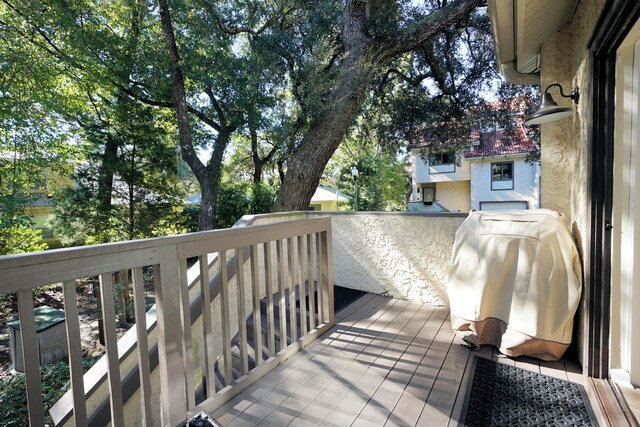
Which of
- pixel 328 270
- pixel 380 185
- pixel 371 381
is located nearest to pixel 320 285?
pixel 328 270

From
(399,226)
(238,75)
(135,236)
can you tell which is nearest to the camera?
(399,226)

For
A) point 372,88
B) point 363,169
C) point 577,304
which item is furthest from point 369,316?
point 363,169

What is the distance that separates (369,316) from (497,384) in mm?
1366

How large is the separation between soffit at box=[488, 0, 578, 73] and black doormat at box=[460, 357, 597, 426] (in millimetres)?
2413

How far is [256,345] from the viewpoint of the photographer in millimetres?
2096

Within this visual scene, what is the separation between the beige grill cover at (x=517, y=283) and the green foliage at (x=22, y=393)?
13.6ft

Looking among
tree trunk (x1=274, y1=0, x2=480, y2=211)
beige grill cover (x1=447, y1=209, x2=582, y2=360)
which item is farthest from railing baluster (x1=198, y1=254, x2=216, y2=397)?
tree trunk (x1=274, y1=0, x2=480, y2=211)

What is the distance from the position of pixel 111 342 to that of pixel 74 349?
0.15 metres

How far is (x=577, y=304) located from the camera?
1992 millimetres

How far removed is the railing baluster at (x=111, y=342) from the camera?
1.32m

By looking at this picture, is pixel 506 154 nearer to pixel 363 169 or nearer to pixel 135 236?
pixel 363 169

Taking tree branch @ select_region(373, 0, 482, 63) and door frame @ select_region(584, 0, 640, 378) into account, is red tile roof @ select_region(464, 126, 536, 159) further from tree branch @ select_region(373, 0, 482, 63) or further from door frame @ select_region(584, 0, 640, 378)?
door frame @ select_region(584, 0, 640, 378)

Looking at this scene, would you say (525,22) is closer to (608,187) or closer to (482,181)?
(608,187)

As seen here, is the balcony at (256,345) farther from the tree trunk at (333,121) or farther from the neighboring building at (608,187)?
the tree trunk at (333,121)
